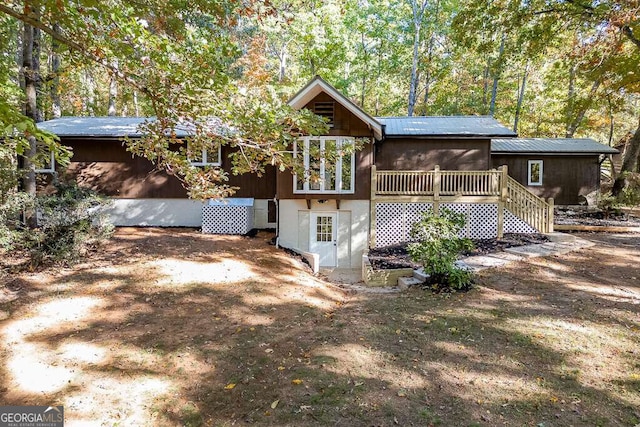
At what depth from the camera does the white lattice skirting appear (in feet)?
40.3

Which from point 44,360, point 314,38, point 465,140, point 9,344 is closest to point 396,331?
point 44,360

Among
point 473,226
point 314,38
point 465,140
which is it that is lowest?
point 473,226

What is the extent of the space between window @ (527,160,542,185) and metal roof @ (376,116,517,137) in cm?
463

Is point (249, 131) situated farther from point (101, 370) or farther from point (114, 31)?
point (101, 370)

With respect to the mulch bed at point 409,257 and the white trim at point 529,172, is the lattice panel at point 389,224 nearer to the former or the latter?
the mulch bed at point 409,257

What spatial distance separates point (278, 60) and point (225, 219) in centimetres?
2150

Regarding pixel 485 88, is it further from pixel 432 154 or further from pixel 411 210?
pixel 411 210

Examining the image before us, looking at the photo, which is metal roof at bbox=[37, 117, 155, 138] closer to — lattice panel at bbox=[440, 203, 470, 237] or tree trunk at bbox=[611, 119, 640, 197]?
lattice panel at bbox=[440, 203, 470, 237]

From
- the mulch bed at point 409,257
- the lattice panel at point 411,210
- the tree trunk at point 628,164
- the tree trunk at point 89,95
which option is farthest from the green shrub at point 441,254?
the tree trunk at point 89,95

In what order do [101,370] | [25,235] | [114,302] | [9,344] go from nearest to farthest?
[101,370] → [9,344] → [114,302] → [25,235]

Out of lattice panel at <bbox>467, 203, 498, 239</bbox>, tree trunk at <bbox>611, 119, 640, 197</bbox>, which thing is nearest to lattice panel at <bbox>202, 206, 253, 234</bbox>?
lattice panel at <bbox>467, 203, 498, 239</bbox>

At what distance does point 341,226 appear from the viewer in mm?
12555

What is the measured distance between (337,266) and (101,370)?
874 centimetres

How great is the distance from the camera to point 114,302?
666cm
